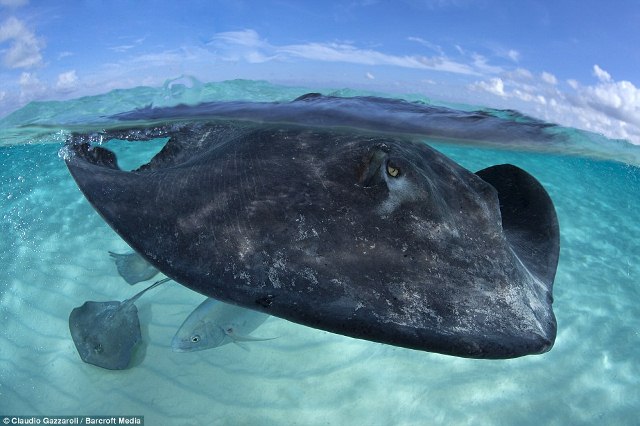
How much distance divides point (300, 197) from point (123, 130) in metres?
8.84

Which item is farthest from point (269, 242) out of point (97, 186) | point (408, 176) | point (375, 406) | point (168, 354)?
point (168, 354)

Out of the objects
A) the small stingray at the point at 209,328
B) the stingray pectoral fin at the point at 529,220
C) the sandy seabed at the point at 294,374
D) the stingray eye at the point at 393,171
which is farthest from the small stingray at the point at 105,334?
the stingray pectoral fin at the point at 529,220

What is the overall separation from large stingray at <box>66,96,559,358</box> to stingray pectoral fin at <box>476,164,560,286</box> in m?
0.03

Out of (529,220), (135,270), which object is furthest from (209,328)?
(529,220)

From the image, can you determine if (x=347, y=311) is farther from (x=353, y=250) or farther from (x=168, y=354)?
(x=168, y=354)

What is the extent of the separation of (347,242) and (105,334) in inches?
205

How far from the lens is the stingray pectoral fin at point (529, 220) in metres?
2.81

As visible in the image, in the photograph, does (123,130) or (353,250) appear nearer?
(353,250)

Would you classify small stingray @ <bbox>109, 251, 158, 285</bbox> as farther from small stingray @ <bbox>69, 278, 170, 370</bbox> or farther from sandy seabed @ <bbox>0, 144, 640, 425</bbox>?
small stingray @ <bbox>69, 278, 170, 370</bbox>

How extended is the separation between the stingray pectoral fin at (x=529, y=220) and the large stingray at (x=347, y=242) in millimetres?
27

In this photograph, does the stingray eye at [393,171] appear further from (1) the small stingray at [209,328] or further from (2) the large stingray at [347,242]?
(1) the small stingray at [209,328]

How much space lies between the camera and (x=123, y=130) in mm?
9359

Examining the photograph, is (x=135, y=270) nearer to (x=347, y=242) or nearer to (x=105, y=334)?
(x=105, y=334)

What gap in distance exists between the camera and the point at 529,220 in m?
3.49
